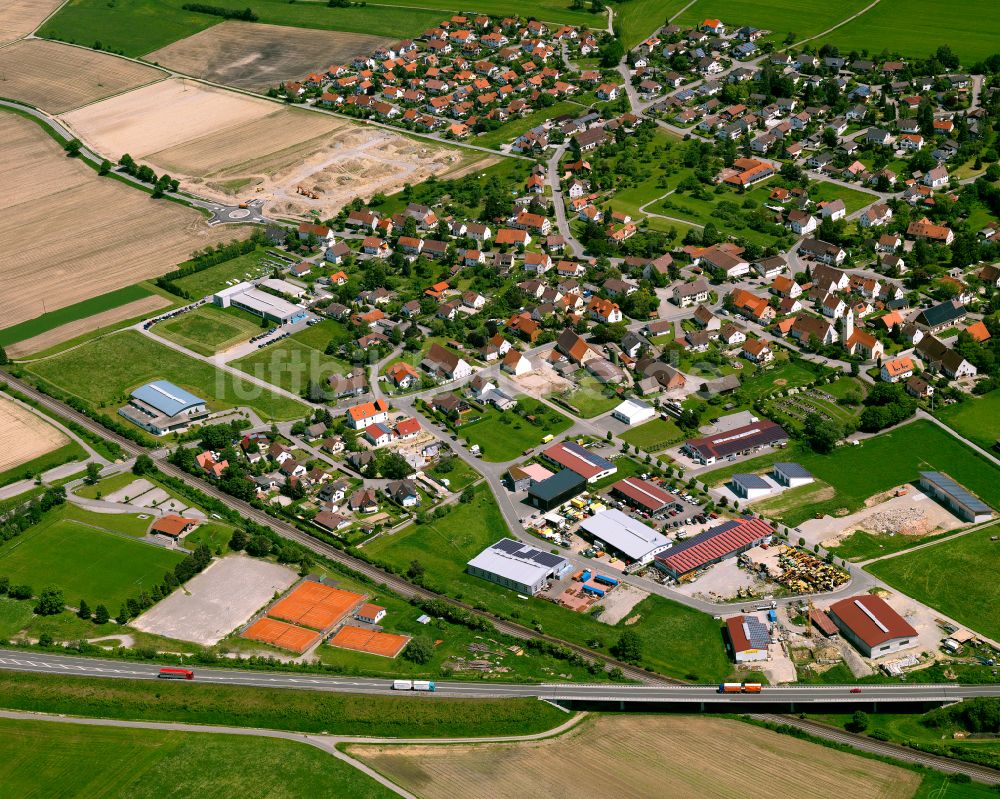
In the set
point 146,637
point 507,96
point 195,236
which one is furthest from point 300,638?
point 507,96

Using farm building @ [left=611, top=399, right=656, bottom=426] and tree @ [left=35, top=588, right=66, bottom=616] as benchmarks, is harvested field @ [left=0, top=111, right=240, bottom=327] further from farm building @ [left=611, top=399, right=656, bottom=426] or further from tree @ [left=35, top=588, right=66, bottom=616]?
farm building @ [left=611, top=399, right=656, bottom=426]

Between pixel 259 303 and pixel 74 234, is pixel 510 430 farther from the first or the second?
pixel 74 234

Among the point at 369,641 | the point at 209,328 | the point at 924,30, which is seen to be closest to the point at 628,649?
the point at 369,641

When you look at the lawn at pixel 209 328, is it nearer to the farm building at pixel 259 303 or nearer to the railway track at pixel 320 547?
the farm building at pixel 259 303

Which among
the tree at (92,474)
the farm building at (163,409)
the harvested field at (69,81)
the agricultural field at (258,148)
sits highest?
the harvested field at (69,81)

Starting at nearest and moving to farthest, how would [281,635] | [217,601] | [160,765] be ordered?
[160,765]
[281,635]
[217,601]

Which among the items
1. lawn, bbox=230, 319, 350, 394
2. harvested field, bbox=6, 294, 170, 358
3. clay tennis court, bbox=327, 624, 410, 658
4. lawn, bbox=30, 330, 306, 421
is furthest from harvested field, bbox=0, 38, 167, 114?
clay tennis court, bbox=327, 624, 410, 658

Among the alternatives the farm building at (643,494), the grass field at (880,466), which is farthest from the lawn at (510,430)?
the grass field at (880,466)
